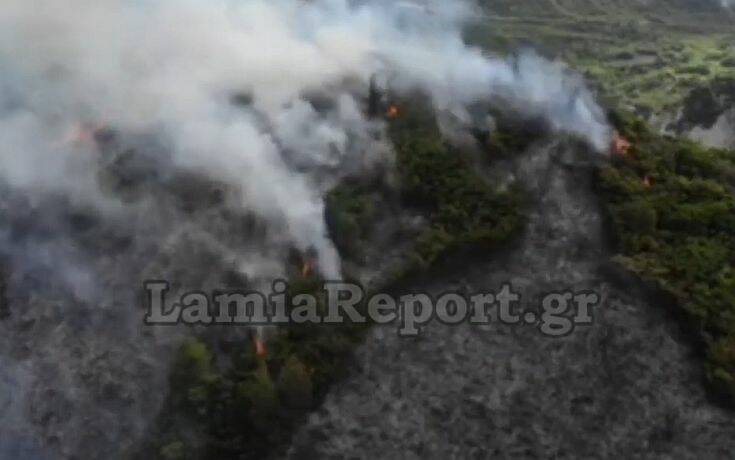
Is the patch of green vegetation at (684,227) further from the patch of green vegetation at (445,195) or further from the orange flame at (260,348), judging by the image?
the orange flame at (260,348)

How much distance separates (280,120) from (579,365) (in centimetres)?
1283

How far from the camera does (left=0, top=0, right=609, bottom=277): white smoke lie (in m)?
31.4

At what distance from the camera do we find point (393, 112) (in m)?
35.3

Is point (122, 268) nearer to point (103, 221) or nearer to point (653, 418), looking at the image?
point (103, 221)

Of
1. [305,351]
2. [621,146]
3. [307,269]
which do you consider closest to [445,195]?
[307,269]

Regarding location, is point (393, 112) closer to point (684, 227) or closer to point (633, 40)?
point (684, 227)

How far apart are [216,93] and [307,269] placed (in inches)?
298

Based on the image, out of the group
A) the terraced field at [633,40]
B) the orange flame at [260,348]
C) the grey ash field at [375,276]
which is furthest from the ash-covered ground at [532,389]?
the terraced field at [633,40]

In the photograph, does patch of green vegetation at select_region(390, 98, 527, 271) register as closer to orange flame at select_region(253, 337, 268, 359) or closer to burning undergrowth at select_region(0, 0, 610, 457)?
burning undergrowth at select_region(0, 0, 610, 457)

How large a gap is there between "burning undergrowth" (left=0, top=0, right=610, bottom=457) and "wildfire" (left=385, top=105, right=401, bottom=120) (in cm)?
8

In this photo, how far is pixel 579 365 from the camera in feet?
94.0

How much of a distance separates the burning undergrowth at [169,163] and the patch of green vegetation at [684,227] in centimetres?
218

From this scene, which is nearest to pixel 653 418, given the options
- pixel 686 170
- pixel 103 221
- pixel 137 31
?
pixel 686 170

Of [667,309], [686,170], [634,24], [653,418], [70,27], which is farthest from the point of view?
[634,24]
